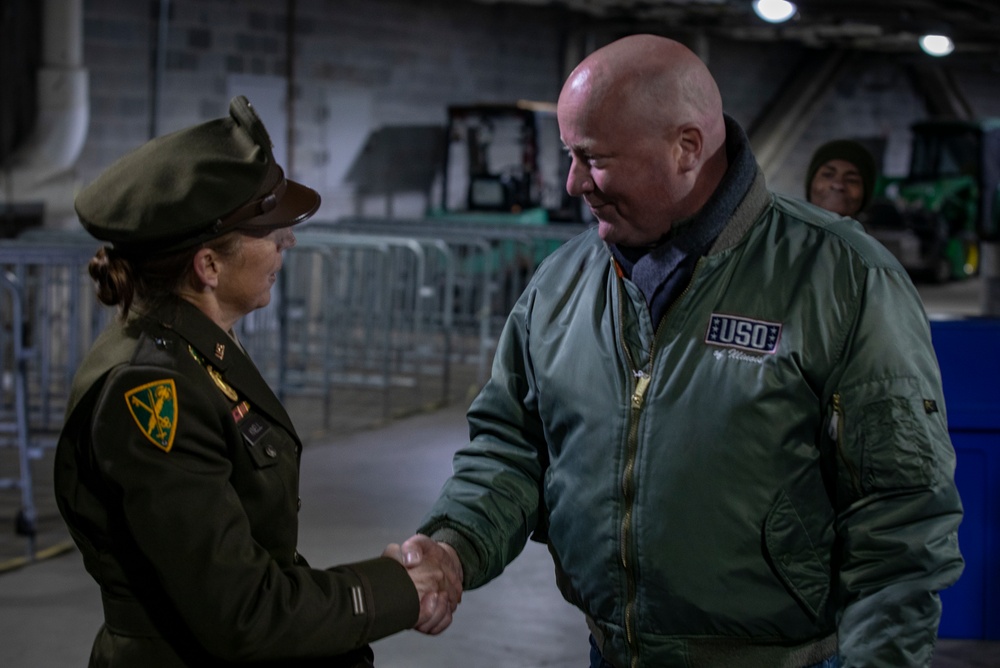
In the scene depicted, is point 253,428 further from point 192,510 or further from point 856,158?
point 856,158

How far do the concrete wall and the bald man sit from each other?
10869mm

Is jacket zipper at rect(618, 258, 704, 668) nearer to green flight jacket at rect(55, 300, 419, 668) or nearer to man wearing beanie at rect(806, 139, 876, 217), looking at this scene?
green flight jacket at rect(55, 300, 419, 668)

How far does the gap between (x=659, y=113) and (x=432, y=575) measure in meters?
0.94

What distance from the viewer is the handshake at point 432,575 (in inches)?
95.3

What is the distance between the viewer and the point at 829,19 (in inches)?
744

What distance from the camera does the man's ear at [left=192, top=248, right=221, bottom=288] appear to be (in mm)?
2176

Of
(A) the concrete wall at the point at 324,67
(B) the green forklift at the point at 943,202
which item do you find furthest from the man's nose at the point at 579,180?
(B) the green forklift at the point at 943,202

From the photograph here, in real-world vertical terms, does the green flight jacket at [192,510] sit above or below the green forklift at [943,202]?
below

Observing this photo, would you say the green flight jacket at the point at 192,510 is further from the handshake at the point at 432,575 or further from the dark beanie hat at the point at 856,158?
the dark beanie hat at the point at 856,158

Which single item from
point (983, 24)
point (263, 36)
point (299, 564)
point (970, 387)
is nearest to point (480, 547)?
point (299, 564)

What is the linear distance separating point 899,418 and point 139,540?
3.85 ft

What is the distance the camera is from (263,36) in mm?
14750

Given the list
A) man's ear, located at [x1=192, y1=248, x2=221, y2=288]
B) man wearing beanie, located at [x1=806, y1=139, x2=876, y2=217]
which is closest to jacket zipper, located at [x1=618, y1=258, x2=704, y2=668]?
man's ear, located at [x1=192, y1=248, x2=221, y2=288]

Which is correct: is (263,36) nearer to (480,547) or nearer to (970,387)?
(970,387)
